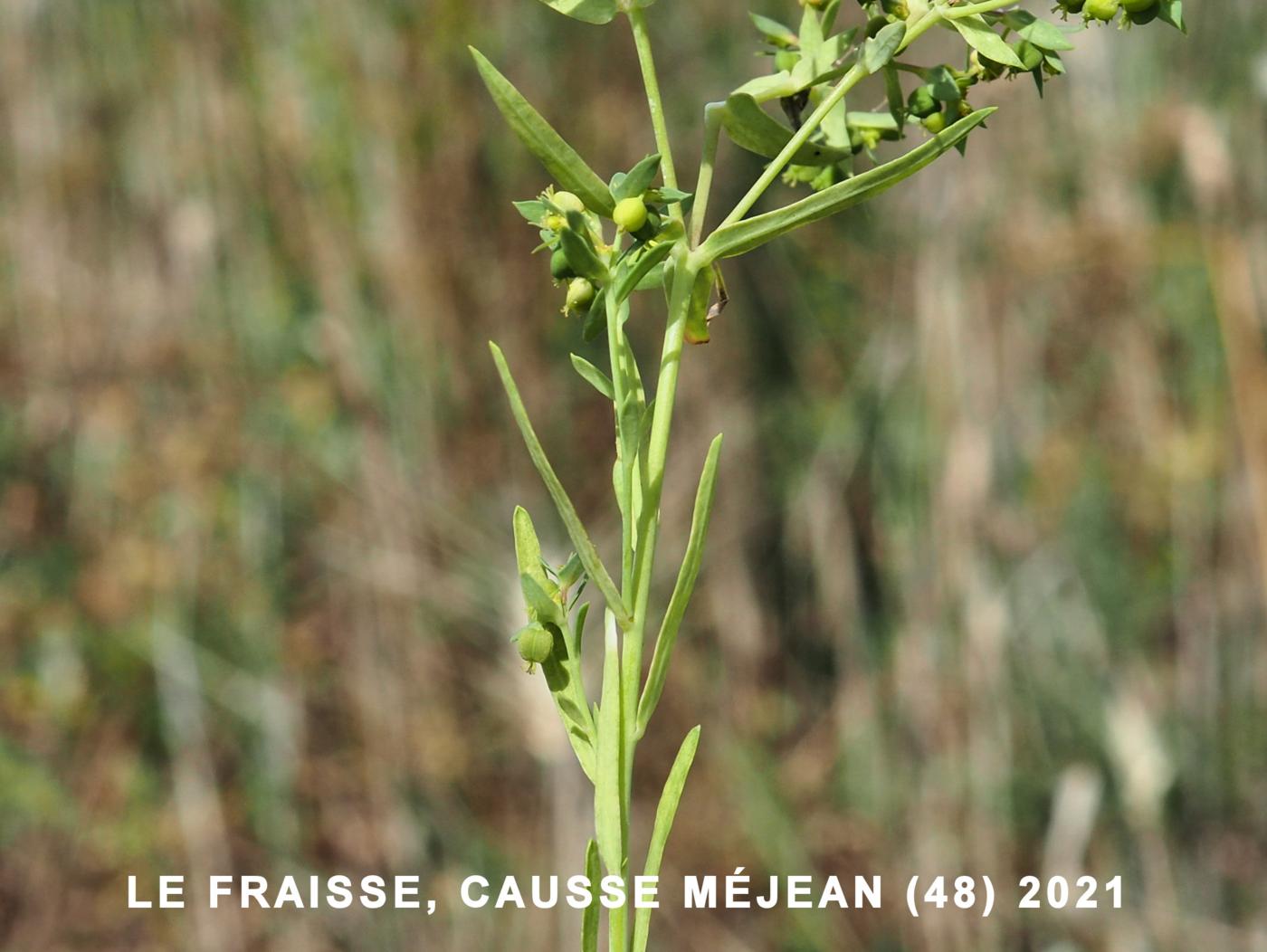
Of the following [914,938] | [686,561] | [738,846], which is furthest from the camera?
[738,846]

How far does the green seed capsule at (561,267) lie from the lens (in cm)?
44

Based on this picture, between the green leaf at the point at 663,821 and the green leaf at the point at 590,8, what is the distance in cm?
28

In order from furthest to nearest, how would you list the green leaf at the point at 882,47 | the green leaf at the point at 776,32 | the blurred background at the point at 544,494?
the blurred background at the point at 544,494 → the green leaf at the point at 776,32 → the green leaf at the point at 882,47

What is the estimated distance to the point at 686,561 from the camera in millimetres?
457

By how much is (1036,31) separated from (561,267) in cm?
21

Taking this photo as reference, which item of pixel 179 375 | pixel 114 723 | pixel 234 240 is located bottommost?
pixel 114 723

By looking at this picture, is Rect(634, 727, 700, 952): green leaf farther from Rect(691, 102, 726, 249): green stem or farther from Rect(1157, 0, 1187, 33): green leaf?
Rect(1157, 0, 1187, 33): green leaf

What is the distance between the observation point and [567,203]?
1.47 ft

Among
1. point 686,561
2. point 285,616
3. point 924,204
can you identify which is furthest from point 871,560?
point 686,561

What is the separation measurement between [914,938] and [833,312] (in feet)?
3.63

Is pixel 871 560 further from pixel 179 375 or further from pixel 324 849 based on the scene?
pixel 179 375

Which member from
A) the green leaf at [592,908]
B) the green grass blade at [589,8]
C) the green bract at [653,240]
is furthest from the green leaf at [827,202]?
the green leaf at [592,908]

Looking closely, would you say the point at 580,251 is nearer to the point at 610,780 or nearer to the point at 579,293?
the point at 579,293

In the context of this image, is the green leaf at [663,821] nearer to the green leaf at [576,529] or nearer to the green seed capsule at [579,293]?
the green leaf at [576,529]
